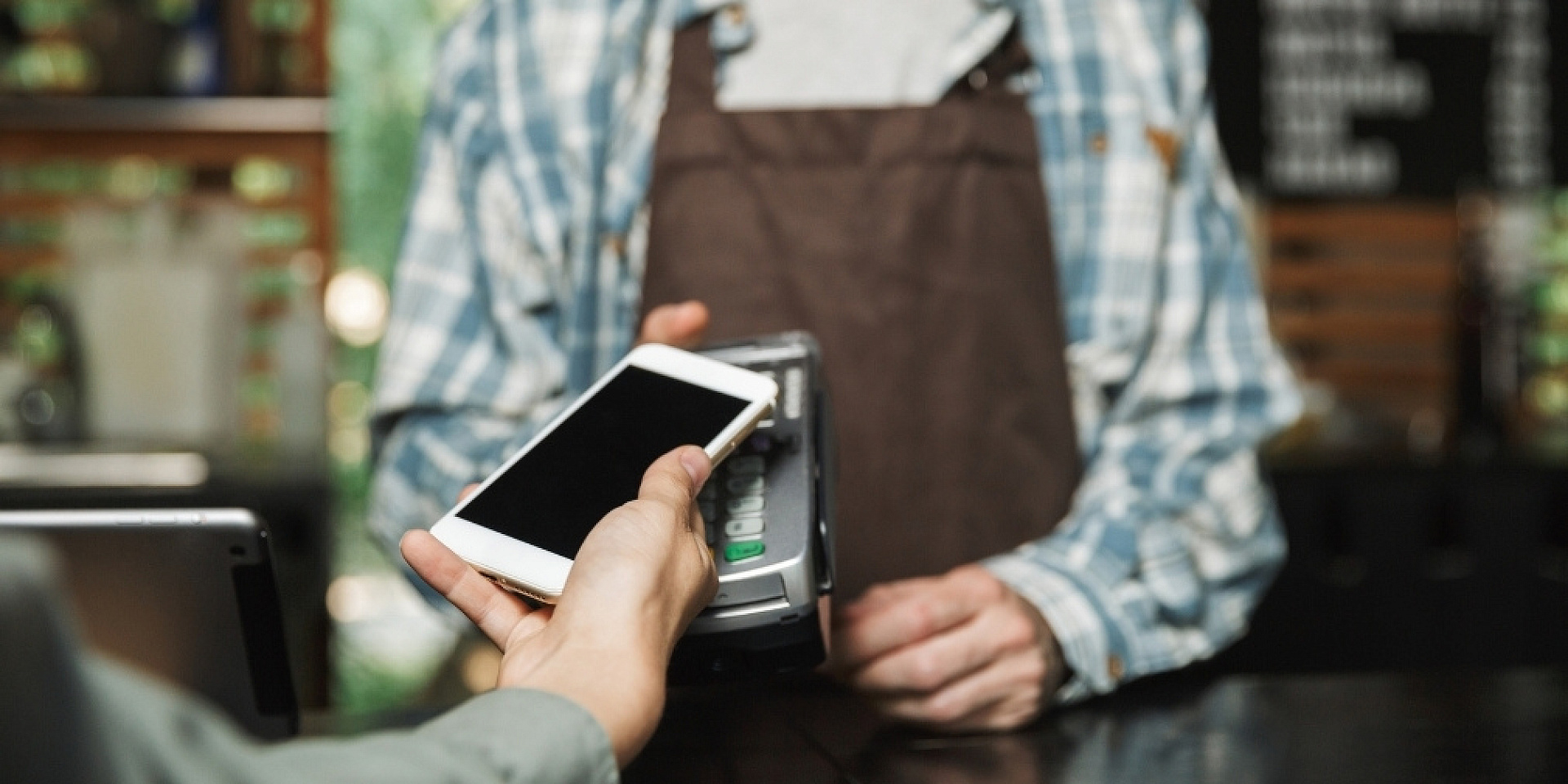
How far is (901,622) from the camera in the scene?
0.70m

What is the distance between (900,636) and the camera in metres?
0.70

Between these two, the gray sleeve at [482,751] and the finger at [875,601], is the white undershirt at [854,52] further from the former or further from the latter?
the gray sleeve at [482,751]

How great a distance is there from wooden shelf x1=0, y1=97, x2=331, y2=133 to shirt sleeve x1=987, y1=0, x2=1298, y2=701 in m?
1.55

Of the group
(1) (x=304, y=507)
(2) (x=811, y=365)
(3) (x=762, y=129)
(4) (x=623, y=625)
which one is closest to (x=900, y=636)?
(2) (x=811, y=365)

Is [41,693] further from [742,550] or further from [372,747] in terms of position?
[742,550]

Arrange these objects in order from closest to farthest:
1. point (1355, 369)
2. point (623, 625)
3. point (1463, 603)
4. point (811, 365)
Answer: point (623, 625), point (811, 365), point (1463, 603), point (1355, 369)

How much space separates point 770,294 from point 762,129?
12cm

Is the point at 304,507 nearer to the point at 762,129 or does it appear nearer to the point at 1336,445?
the point at 762,129

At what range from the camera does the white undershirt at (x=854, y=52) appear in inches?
39.1

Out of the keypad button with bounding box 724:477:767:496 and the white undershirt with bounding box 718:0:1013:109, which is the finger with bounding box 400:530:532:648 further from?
the white undershirt with bounding box 718:0:1013:109

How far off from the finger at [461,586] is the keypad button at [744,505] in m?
0.11

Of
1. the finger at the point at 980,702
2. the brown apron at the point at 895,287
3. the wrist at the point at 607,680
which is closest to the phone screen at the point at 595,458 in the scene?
the wrist at the point at 607,680

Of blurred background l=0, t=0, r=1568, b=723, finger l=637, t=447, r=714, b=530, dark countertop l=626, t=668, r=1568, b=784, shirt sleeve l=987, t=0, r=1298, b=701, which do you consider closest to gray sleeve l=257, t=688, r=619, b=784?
finger l=637, t=447, r=714, b=530

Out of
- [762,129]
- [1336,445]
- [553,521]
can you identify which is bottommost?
[1336,445]
